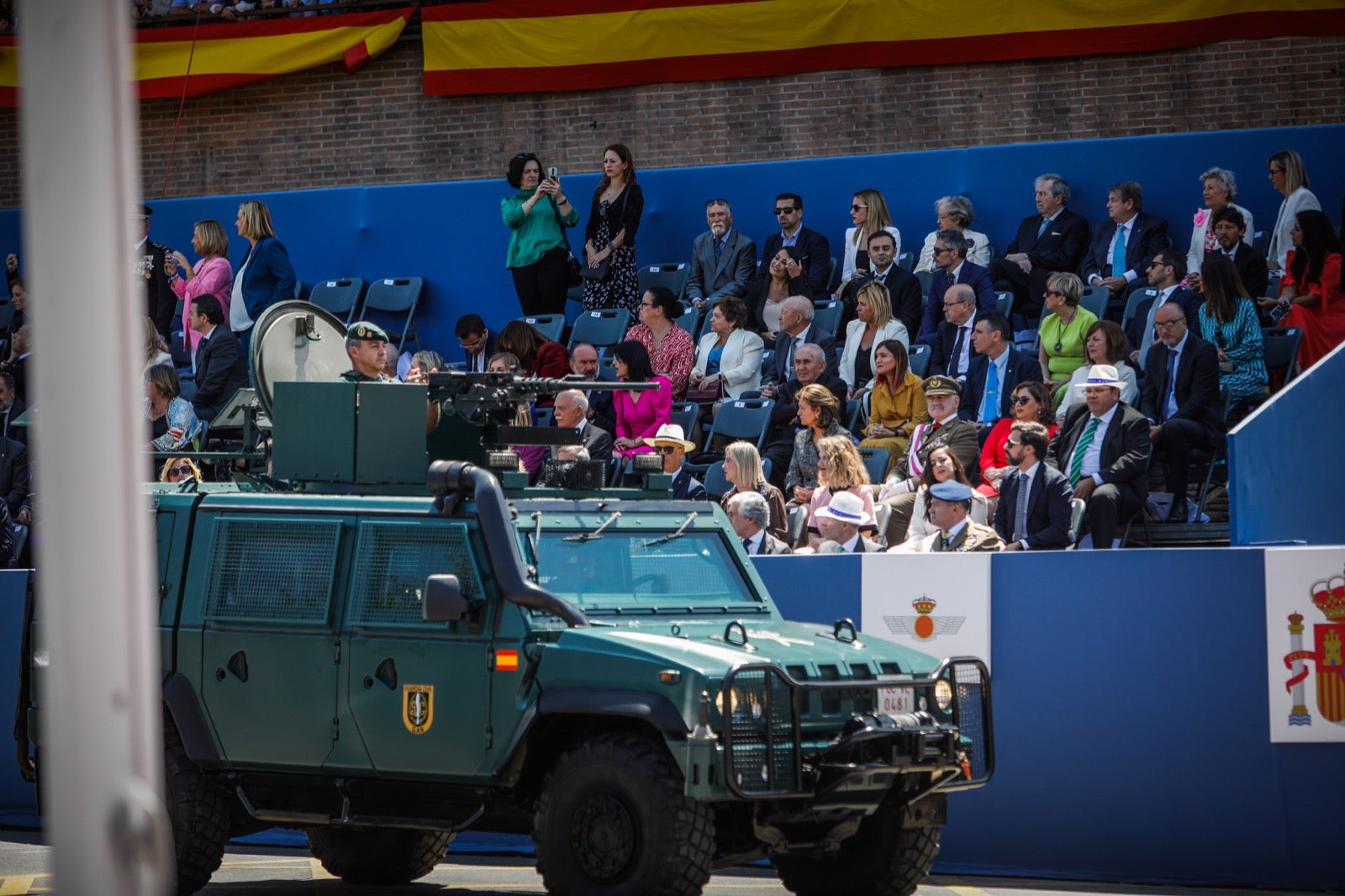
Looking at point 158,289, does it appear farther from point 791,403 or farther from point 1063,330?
point 1063,330

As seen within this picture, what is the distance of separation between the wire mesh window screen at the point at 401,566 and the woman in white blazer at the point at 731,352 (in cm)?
761

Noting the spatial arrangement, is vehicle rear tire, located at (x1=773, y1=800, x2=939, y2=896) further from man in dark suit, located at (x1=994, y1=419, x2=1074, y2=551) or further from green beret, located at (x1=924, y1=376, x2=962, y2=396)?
green beret, located at (x1=924, y1=376, x2=962, y2=396)

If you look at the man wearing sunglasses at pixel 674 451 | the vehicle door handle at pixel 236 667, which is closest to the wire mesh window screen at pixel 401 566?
the vehicle door handle at pixel 236 667

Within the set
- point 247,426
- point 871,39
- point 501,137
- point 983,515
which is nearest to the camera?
point 247,426

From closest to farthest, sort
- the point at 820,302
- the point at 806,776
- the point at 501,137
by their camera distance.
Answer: the point at 806,776
the point at 820,302
the point at 501,137

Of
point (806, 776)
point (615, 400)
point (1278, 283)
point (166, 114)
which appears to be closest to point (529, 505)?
point (806, 776)

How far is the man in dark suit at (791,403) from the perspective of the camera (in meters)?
15.7

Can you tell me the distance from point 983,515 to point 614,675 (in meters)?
5.03

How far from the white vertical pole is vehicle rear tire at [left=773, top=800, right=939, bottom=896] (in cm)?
619

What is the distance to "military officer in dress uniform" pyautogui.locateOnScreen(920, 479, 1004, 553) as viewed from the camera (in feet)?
40.8

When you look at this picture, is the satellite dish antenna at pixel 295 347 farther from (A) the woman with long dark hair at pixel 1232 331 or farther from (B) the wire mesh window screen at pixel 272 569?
(A) the woman with long dark hair at pixel 1232 331

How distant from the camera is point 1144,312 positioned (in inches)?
628

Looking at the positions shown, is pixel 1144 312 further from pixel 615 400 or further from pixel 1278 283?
pixel 615 400

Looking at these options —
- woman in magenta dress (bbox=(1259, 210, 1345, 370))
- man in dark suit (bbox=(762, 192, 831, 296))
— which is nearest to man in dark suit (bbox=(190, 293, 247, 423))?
man in dark suit (bbox=(762, 192, 831, 296))
